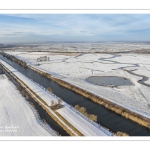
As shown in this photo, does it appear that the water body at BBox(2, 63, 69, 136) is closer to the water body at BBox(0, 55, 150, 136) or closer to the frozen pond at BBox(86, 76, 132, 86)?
the water body at BBox(0, 55, 150, 136)

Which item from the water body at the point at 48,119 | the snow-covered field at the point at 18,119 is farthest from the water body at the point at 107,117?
the snow-covered field at the point at 18,119

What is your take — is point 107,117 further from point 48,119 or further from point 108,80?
point 108,80

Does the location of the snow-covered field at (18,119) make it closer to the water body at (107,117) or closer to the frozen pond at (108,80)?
the water body at (107,117)
